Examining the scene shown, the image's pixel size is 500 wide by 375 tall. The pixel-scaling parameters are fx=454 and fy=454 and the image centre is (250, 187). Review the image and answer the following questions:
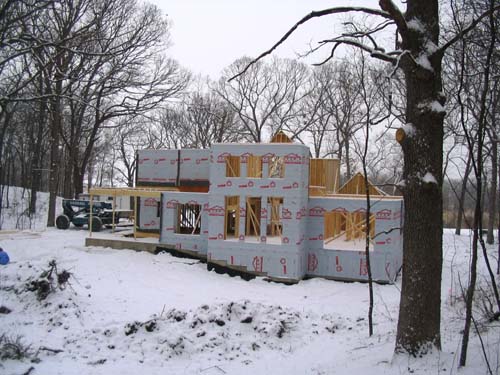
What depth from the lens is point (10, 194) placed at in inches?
1519

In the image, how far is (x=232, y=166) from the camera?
17.4 metres

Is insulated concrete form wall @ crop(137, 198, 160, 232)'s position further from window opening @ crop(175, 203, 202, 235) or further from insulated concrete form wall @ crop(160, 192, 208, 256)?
insulated concrete form wall @ crop(160, 192, 208, 256)

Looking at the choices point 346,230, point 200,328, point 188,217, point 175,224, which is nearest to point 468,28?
point 200,328

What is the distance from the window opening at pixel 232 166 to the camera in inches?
→ 668

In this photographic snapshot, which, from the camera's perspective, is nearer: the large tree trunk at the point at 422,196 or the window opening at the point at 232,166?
the large tree trunk at the point at 422,196

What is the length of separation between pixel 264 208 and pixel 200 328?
7068mm

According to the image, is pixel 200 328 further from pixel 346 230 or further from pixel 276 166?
pixel 346 230

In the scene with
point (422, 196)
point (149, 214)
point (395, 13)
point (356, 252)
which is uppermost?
point (395, 13)

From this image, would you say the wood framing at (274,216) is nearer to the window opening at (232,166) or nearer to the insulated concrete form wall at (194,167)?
the window opening at (232,166)

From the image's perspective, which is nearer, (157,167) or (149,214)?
(149,214)

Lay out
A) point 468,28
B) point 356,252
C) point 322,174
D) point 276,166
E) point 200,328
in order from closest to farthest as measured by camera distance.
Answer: point 468,28 < point 200,328 < point 356,252 < point 276,166 < point 322,174

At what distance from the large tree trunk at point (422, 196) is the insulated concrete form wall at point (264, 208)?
31.8ft

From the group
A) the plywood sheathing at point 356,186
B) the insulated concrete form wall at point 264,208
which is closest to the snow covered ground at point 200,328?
the insulated concrete form wall at point 264,208

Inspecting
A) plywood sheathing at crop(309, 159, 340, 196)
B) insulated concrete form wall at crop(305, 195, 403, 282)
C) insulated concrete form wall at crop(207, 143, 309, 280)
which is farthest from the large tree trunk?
plywood sheathing at crop(309, 159, 340, 196)
